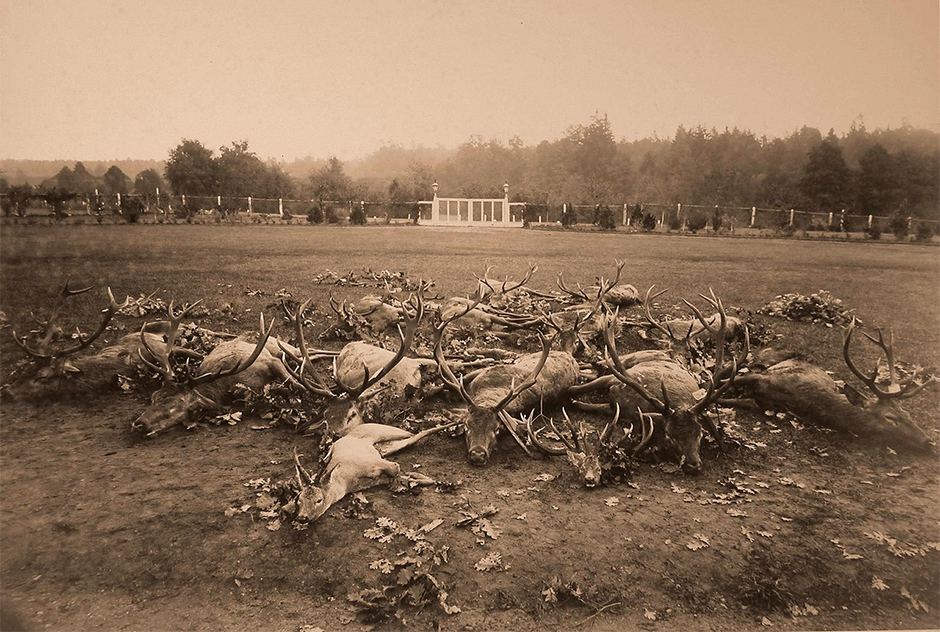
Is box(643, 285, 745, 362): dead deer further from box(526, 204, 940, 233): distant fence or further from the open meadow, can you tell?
box(526, 204, 940, 233): distant fence

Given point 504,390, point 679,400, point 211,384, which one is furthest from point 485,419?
point 211,384

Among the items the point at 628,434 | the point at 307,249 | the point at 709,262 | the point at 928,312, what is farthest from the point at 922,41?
the point at 307,249

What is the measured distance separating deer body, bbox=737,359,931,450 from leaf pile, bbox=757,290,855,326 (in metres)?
0.99

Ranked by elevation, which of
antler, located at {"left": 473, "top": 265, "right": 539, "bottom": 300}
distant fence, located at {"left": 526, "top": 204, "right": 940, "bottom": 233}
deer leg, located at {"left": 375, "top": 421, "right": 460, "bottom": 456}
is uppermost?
distant fence, located at {"left": 526, "top": 204, "right": 940, "bottom": 233}

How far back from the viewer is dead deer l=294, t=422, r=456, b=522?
2.67 metres

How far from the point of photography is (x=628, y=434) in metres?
3.29

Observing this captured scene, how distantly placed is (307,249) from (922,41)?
17.2 feet

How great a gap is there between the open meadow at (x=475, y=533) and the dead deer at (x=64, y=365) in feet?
0.44

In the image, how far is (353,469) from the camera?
2.90 m

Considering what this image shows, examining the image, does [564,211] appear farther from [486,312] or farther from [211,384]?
[211,384]

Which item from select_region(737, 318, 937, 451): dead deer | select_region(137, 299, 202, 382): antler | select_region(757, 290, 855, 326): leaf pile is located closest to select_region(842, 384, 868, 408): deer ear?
select_region(737, 318, 937, 451): dead deer

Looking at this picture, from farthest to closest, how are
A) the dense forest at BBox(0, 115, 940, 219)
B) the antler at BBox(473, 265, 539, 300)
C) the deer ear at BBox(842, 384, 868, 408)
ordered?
the antler at BBox(473, 265, 539, 300) < the dense forest at BBox(0, 115, 940, 219) < the deer ear at BBox(842, 384, 868, 408)

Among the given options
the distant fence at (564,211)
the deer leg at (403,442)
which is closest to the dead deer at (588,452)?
the deer leg at (403,442)

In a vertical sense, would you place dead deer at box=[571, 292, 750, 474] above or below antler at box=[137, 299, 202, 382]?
below
